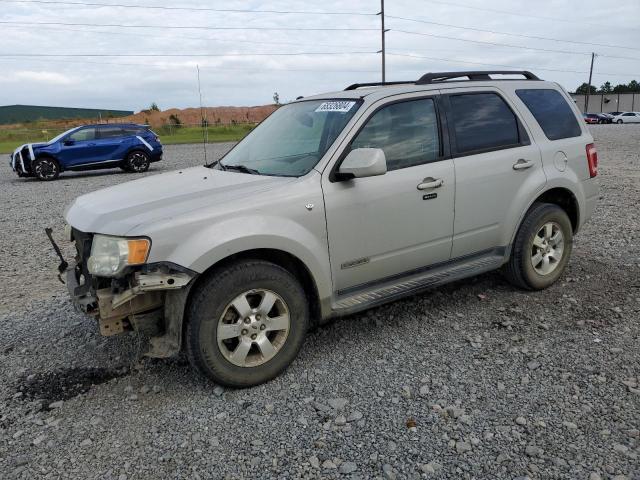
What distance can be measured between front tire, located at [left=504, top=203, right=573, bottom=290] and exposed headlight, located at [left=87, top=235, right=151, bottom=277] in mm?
3149

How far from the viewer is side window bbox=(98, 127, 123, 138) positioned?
1709cm

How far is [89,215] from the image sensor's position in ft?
11.4

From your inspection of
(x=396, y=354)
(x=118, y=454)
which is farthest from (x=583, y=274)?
(x=118, y=454)

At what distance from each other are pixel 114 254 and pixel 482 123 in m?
3.02

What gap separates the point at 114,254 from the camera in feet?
10.3

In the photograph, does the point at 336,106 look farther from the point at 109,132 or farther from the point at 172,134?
the point at 172,134

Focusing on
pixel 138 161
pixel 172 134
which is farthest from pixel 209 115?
pixel 138 161

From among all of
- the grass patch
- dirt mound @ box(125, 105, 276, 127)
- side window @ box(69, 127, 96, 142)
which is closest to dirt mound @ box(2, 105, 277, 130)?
dirt mound @ box(125, 105, 276, 127)

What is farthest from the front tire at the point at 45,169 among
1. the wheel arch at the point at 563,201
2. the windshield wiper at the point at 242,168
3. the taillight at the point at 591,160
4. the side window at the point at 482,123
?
the taillight at the point at 591,160

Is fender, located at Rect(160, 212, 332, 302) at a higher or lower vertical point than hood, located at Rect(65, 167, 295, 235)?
lower

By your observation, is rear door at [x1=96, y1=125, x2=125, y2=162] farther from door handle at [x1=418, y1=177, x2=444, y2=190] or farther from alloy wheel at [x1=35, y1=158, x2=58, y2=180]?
door handle at [x1=418, y1=177, x2=444, y2=190]

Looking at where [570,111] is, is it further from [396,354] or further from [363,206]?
[396,354]

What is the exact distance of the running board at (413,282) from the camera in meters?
3.79

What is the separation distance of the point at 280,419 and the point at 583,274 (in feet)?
12.1
